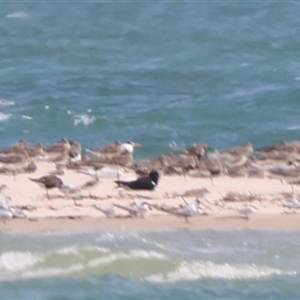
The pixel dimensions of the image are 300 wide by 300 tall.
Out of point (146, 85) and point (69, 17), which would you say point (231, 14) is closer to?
point (69, 17)

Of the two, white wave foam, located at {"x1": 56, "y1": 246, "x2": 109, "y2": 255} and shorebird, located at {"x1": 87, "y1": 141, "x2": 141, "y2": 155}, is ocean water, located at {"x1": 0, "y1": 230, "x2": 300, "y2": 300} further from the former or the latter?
shorebird, located at {"x1": 87, "y1": 141, "x2": 141, "y2": 155}

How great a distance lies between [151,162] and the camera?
1374 centimetres

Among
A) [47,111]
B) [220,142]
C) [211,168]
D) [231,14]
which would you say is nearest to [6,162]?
[211,168]

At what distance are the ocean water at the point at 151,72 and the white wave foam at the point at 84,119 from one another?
15mm

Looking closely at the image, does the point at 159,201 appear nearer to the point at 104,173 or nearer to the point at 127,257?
the point at 104,173

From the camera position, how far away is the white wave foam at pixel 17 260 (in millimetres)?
9930

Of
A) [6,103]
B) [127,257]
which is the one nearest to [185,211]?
[127,257]

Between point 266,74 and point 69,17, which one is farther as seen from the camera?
point 69,17

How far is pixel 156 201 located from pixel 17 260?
2.19 metres

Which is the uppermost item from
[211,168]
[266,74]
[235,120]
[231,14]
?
[231,14]

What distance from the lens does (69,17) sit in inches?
1249

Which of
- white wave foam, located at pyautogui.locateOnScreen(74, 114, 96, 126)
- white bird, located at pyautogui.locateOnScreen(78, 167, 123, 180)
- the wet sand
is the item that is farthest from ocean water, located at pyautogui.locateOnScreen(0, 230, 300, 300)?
white wave foam, located at pyautogui.locateOnScreen(74, 114, 96, 126)

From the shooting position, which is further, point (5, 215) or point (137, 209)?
point (137, 209)

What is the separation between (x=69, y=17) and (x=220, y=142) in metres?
16.1
